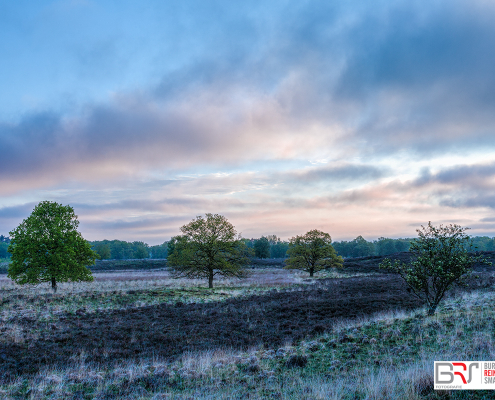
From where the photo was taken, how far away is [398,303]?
22391 mm

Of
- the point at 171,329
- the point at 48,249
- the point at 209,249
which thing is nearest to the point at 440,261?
the point at 171,329

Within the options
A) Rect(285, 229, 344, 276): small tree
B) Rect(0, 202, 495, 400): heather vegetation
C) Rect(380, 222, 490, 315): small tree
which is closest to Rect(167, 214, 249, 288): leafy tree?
Rect(0, 202, 495, 400): heather vegetation

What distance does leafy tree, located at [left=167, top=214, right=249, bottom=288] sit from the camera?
40.4m

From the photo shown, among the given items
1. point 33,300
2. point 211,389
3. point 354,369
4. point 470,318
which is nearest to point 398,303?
point 470,318

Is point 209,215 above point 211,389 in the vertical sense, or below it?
above

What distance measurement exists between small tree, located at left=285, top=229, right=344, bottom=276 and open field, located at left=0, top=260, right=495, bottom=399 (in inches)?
1434

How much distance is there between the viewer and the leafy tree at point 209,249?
40406 millimetres

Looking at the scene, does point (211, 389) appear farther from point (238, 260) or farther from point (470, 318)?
point (238, 260)

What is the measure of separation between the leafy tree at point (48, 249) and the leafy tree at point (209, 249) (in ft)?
39.2

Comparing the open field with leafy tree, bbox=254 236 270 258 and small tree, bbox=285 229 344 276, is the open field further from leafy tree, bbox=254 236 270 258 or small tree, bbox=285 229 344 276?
leafy tree, bbox=254 236 270 258

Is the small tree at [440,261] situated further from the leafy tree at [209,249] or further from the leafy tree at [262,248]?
the leafy tree at [262,248]

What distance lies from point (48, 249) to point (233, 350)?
26.4m

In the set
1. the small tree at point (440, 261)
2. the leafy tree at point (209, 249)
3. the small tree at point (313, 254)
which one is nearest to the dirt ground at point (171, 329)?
the small tree at point (440, 261)

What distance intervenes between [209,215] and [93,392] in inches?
1299
